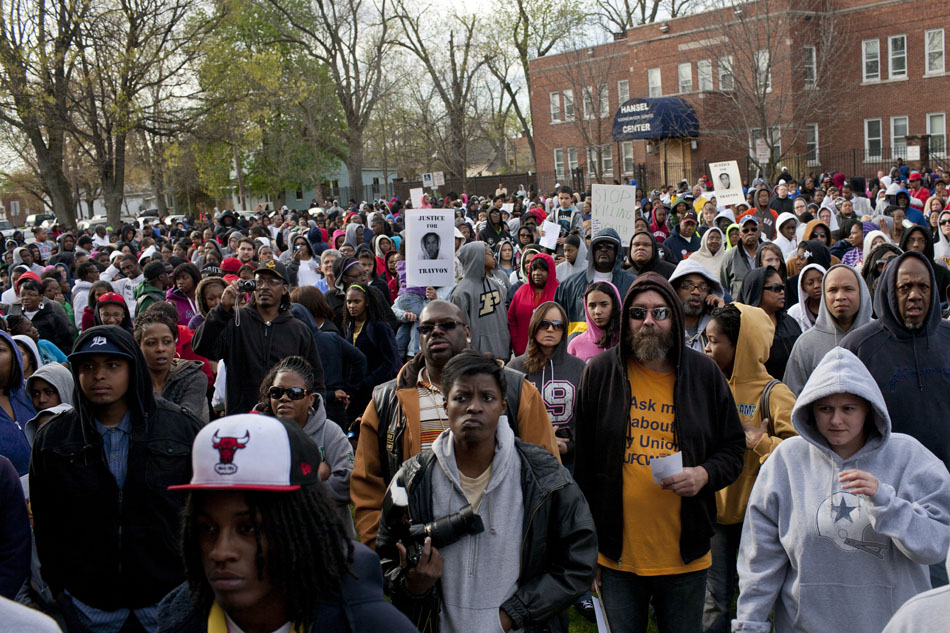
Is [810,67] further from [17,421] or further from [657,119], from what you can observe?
[17,421]

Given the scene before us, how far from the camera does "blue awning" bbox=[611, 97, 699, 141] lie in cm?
3981

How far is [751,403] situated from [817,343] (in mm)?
847

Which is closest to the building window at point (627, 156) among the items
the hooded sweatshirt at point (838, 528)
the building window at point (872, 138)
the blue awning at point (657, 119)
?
the blue awning at point (657, 119)

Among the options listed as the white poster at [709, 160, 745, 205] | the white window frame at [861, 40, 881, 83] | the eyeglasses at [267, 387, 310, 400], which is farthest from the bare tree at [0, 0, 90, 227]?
the white window frame at [861, 40, 881, 83]

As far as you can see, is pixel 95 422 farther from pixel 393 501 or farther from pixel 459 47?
pixel 459 47

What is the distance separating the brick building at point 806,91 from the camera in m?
35.7

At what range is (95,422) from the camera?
3596 millimetres

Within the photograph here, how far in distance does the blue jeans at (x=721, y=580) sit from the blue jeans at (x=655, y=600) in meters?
0.60

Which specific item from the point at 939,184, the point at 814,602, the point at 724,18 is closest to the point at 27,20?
the point at 724,18

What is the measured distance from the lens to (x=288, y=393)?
A: 466 centimetres

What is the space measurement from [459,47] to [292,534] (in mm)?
50274

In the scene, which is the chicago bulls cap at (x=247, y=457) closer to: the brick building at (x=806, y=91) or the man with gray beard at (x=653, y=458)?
the man with gray beard at (x=653, y=458)

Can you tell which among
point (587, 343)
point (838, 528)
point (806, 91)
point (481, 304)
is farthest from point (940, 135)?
point (838, 528)

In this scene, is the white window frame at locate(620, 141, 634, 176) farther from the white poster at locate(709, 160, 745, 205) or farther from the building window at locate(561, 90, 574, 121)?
the white poster at locate(709, 160, 745, 205)
